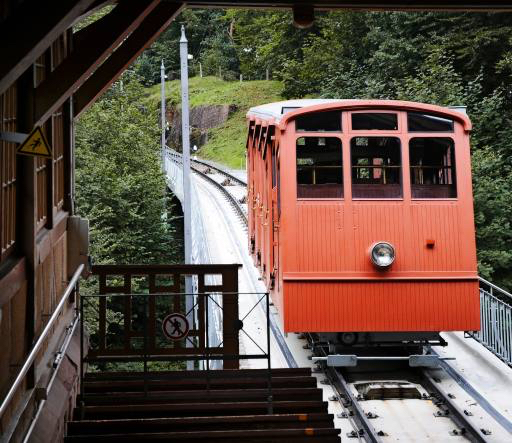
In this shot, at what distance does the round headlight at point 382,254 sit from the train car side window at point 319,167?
33.2 inches

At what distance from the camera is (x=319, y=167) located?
11.0 meters

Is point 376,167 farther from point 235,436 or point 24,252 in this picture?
point 24,252

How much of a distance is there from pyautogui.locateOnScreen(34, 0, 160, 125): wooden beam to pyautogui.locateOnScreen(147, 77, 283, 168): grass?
4284cm

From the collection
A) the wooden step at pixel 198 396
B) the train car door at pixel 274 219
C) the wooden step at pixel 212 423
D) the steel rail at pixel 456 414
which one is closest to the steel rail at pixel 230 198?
the train car door at pixel 274 219

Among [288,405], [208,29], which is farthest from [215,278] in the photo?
[208,29]

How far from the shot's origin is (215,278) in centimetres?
1886

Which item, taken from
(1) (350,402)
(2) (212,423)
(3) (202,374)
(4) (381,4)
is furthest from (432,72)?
(2) (212,423)

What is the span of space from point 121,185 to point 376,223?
15988 mm

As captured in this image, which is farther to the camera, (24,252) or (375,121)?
(375,121)

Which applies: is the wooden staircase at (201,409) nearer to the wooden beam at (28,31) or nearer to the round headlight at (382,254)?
Answer: the wooden beam at (28,31)

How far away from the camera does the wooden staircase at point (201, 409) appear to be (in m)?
5.95

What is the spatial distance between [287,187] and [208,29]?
6464 cm

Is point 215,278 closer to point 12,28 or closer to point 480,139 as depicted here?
point 480,139

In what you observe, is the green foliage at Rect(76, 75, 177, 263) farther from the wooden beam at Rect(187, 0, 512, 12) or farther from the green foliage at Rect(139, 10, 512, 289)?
the wooden beam at Rect(187, 0, 512, 12)
